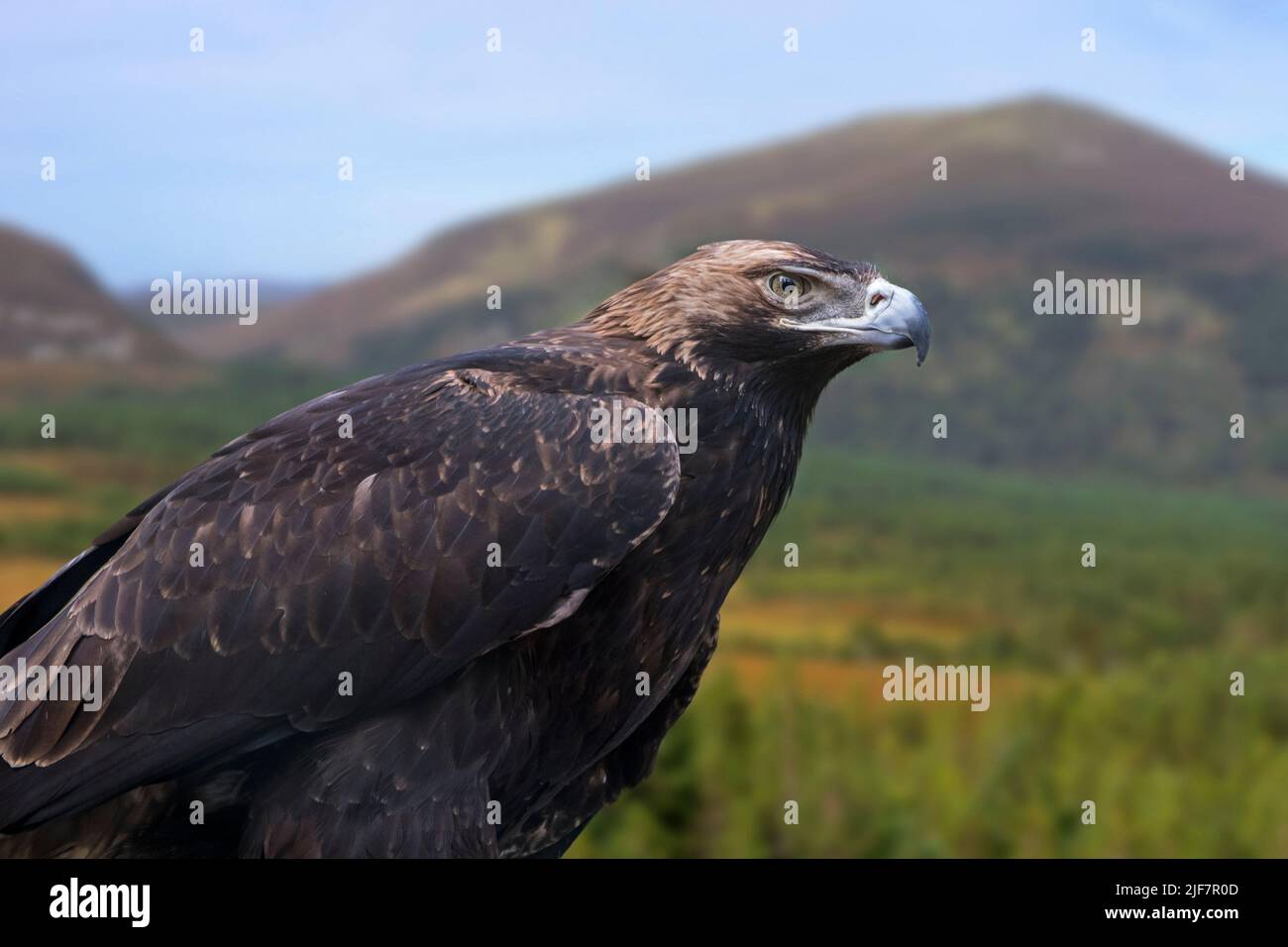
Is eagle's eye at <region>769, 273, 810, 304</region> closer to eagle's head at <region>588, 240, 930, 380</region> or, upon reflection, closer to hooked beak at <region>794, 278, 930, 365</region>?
eagle's head at <region>588, 240, 930, 380</region>

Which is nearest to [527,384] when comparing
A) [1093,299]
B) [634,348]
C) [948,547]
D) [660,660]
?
[634,348]

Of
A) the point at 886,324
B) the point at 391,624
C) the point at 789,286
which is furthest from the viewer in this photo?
the point at 789,286

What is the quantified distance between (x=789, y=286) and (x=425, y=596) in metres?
1.93

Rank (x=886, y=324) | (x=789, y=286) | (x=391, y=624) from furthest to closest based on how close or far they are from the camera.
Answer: (x=789, y=286)
(x=886, y=324)
(x=391, y=624)

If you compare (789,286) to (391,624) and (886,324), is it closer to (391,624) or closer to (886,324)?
(886,324)

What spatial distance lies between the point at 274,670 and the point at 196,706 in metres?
0.31

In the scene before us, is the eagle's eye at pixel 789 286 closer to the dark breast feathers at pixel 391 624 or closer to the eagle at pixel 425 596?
the eagle at pixel 425 596

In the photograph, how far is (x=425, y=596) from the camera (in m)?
5.54

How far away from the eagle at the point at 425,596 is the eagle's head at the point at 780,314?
10 millimetres

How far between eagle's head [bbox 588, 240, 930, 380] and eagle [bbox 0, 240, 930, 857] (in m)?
0.01

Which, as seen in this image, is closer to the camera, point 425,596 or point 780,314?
point 425,596

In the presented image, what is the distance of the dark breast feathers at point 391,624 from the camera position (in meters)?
5.46

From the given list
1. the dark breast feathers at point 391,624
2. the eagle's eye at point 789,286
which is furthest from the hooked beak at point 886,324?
the dark breast feathers at point 391,624

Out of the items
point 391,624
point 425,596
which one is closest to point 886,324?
point 425,596
